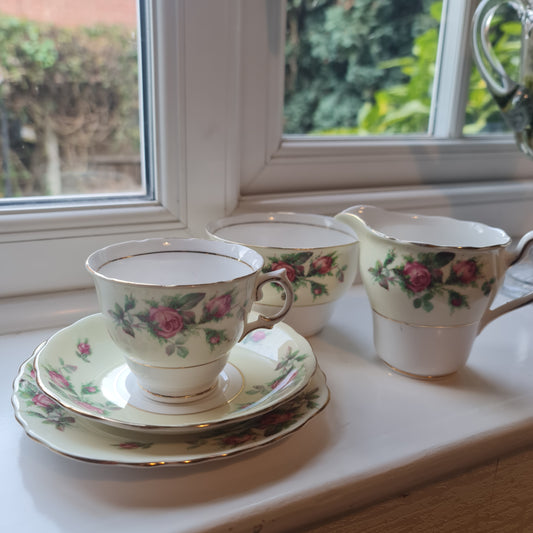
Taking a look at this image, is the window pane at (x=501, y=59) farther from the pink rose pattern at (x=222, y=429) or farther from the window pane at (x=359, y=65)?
the pink rose pattern at (x=222, y=429)

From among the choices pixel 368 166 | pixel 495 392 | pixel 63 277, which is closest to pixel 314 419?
pixel 495 392

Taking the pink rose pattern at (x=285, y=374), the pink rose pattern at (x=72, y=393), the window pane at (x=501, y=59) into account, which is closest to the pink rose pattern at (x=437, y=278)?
the pink rose pattern at (x=285, y=374)

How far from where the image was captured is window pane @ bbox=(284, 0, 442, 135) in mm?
729

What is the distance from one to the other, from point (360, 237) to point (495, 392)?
0.57 feet

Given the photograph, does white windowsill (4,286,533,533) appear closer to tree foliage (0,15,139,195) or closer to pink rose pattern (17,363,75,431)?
pink rose pattern (17,363,75,431)

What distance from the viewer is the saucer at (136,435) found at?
35 centimetres

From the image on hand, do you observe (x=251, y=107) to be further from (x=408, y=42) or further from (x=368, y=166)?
(x=408, y=42)

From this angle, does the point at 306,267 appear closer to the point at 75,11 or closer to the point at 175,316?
the point at 175,316

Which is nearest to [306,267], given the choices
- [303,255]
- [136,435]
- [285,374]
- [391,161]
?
[303,255]

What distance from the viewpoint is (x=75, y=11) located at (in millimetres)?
566

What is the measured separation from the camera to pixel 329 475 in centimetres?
36

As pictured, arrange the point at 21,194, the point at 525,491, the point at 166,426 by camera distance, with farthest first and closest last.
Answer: the point at 21,194
the point at 525,491
the point at 166,426

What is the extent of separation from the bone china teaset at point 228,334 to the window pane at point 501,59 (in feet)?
1.30

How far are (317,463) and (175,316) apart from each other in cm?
14
